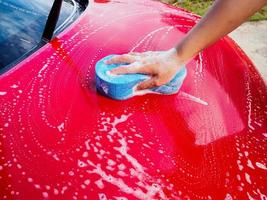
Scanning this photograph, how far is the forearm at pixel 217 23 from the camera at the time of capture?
146 centimetres

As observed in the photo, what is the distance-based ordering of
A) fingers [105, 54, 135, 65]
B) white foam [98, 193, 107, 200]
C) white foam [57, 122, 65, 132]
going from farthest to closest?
fingers [105, 54, 135, 65]
white foam [57, 122, 65, 132]
white foam [98, 193, 107, 200]

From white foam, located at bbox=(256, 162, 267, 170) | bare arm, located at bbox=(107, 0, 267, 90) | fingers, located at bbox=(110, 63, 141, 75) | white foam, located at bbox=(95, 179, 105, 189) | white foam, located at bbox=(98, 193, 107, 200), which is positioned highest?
bare arm, located at bbox=(107, 0, 267, 90)

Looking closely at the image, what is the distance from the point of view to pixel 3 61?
1.66m

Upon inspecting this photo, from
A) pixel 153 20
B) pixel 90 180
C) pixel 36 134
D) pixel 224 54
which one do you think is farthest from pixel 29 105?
pixel 224 54

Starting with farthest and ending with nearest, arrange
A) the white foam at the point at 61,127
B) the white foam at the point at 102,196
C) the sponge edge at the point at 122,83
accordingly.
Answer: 1. the sponge edge at the point at 122,83
2. the white foam at the point at 61,127
3. the white foam at the point at 102,196

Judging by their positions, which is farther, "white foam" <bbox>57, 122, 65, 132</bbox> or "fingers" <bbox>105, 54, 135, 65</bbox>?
"fingers" <bbox>105, 54, 135, 65</bbox>

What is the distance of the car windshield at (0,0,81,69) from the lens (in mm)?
1718

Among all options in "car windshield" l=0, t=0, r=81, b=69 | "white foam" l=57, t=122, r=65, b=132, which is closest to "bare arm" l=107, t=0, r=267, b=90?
"white foam" l=57, t=122, r=65, b=132

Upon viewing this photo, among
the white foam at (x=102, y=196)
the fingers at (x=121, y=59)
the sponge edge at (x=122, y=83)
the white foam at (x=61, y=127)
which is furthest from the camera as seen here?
the fingers at (x=121, y=59)

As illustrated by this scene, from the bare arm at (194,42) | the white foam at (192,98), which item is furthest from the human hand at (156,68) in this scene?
the white foam at (192,98)

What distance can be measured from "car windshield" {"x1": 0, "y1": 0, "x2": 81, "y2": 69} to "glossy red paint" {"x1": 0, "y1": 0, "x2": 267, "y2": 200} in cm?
9

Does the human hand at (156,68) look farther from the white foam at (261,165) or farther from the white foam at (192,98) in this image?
the white foam at (261,165)

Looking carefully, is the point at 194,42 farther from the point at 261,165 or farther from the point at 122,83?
the point at 261,165

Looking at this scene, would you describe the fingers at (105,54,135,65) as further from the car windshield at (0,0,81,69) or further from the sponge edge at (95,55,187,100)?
the car windshield at (0,0,81,69)
